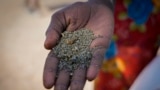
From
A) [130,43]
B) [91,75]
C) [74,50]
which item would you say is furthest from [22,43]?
[91,75]

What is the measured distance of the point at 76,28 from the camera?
0.89 m

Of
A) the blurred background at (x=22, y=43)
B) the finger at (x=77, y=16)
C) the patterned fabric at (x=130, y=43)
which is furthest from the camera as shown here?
the blurred background at (x=22, y=43)

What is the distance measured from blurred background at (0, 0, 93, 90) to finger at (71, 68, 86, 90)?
2.06ft

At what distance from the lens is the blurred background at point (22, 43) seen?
4.80 feet

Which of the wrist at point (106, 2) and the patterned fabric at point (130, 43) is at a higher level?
the wrist at point (106, 2)

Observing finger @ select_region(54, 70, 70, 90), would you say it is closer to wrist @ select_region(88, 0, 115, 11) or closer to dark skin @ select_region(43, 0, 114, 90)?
dark skin @ select_region(43, 0, 114, 90)

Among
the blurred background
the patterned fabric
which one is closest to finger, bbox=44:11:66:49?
the patterned fabric

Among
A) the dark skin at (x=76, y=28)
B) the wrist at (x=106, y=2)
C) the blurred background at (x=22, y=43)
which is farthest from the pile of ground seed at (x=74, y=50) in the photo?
the blurred background at (x=22, y=43)

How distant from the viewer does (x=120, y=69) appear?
3.48 ft

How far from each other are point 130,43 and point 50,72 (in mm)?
365

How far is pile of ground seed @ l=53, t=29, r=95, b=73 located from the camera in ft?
2.61

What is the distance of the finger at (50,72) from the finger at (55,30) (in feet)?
0.11

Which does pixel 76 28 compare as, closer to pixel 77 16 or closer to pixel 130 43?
pixel 77 16

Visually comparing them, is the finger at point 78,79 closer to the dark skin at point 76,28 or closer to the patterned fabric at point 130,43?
the dark skin at point 76,28
